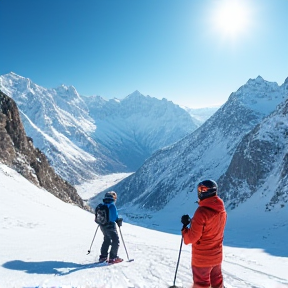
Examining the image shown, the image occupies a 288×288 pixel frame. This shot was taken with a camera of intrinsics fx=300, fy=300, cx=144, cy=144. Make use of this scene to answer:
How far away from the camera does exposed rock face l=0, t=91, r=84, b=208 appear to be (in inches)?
1556

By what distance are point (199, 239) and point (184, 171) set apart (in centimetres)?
13306

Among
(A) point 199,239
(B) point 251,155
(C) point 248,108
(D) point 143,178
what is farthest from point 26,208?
(D) point 143,178

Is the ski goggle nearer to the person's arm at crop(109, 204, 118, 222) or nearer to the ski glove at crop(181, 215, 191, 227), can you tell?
the ski glove at crop(181, 215, 191, 227)

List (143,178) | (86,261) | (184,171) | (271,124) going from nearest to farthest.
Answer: (86,261) → (271,124) → (184,171) → (143,178)

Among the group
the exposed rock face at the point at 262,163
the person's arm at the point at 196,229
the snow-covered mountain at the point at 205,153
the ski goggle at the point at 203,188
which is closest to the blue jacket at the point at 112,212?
the person's arm at the point at 196,229

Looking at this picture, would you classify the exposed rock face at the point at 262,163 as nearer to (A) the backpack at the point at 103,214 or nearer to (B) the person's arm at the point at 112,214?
(B) the person's arm at the point at 112,214

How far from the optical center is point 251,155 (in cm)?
8931

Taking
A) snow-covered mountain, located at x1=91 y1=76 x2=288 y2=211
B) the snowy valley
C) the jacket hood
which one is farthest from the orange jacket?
snow-covered mountain, located at x1=91 y1=76 x2=288 y2=211

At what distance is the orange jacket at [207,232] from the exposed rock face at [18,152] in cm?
3427

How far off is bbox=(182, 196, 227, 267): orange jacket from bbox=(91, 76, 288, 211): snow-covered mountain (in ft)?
294

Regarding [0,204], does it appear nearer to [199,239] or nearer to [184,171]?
[199,239]

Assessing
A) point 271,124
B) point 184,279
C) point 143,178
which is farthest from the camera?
point 143,178

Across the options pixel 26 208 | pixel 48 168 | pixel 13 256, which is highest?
pixel 48 168

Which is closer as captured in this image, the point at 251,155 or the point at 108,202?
the point at 108,202
